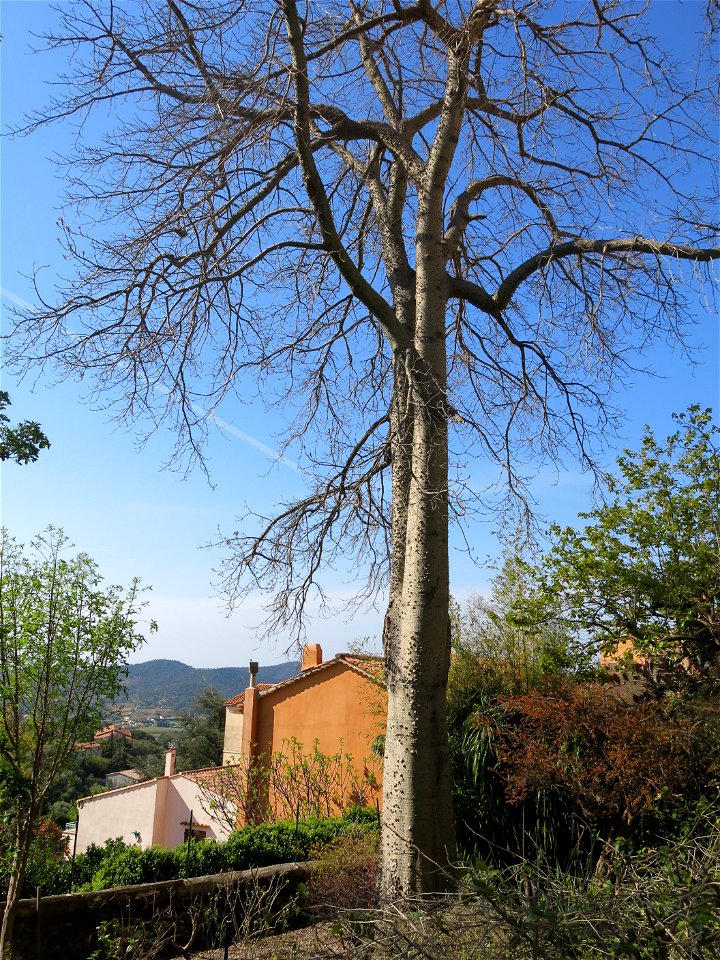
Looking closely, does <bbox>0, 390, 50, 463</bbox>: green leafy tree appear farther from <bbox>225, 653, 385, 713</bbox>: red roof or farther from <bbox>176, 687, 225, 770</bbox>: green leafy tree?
<bbox>176, 687, 225, 770</bbox>: green leafy tree

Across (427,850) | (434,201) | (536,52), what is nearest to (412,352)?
(434,201)

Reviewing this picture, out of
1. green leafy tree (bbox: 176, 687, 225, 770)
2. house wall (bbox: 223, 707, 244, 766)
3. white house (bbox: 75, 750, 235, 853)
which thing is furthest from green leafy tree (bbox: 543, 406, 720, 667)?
green leafy tree (bbox: 176, 687, 225, 770)

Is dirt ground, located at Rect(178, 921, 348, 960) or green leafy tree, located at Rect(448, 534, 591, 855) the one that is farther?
green leafy tree, located at Rect(448, 534, 591, 855)

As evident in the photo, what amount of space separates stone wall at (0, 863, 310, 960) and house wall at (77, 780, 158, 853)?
17708mm

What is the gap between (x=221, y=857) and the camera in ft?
27.2

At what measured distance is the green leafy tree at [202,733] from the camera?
117 ft

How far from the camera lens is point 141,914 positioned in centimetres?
663

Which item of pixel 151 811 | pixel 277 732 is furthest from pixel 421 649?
pixel 151 811

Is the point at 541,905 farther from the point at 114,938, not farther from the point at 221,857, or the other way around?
the point at 221,857

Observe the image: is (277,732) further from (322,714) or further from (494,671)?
(494,671)

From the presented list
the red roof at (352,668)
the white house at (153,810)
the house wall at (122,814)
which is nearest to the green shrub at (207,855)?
the red roof at (352,668)

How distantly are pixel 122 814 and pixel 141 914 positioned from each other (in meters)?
20.2

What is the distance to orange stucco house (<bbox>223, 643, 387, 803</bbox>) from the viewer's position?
42.4ft

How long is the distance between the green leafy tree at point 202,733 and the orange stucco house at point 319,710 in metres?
18.4
